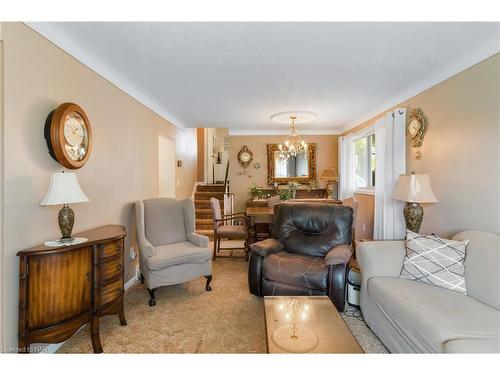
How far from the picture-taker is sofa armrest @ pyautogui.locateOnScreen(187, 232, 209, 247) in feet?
9.82

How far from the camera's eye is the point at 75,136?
206 cm

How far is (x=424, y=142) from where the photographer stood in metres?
2.98

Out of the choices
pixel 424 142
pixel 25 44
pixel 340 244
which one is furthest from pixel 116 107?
pixel 424 142

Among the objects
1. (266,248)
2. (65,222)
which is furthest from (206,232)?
(65,222)

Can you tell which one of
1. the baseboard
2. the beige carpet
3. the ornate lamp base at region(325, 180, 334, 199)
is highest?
the ornate lamp base at region(325, 180, 334, 199)

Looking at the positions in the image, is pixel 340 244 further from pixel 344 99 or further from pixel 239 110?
pixel 239 110

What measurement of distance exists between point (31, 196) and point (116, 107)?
1441 millimetres

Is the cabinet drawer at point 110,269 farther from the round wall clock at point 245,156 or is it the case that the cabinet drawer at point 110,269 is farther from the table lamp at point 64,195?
the round wall clock at point 245,156

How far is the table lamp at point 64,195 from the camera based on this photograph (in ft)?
5.49

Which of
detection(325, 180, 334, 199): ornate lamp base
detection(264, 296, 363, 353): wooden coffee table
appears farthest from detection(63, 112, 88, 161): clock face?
detection(325, 180, 334, 199): ornate lamp base

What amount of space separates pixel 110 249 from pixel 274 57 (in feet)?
7.19

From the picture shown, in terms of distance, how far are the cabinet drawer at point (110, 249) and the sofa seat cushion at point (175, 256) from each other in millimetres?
525

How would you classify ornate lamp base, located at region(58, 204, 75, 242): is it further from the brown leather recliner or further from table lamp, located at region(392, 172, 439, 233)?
table lamp, located at region(392, 172, 439, 233)
